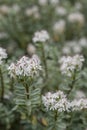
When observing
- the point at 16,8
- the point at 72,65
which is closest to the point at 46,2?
the point at 16,8

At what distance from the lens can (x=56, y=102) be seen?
1593 millimetres

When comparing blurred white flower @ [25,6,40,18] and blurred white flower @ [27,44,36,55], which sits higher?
blurred white flower @ [25,6,40,18]

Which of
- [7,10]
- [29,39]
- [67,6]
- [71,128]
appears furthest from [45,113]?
[67,6]

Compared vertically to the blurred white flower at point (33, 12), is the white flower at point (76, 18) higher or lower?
lower

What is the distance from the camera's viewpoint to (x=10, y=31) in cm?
280

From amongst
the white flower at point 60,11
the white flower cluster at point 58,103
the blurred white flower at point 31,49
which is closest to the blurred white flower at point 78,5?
the white flower at point 60,11

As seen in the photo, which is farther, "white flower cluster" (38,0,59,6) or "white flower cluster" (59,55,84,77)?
"white flower cluster" (38,0,59,6)

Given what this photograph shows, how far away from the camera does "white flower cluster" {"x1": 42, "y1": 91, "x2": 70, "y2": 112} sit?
5.20 ft

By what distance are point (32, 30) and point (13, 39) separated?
0.15 metres

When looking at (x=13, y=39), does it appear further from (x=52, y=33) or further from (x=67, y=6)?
(x=67, y=6)

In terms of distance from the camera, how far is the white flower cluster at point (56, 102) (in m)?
1.59

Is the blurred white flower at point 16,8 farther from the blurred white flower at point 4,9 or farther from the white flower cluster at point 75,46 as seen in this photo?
the white flower cluster at point 75,46

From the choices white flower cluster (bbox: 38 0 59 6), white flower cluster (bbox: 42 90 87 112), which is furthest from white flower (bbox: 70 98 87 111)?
white flower cluster (bbox: 38 0 59 6)

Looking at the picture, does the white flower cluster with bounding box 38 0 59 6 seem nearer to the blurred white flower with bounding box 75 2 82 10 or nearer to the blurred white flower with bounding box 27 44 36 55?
the blurred white flower with bounding box 75 2 82 10
